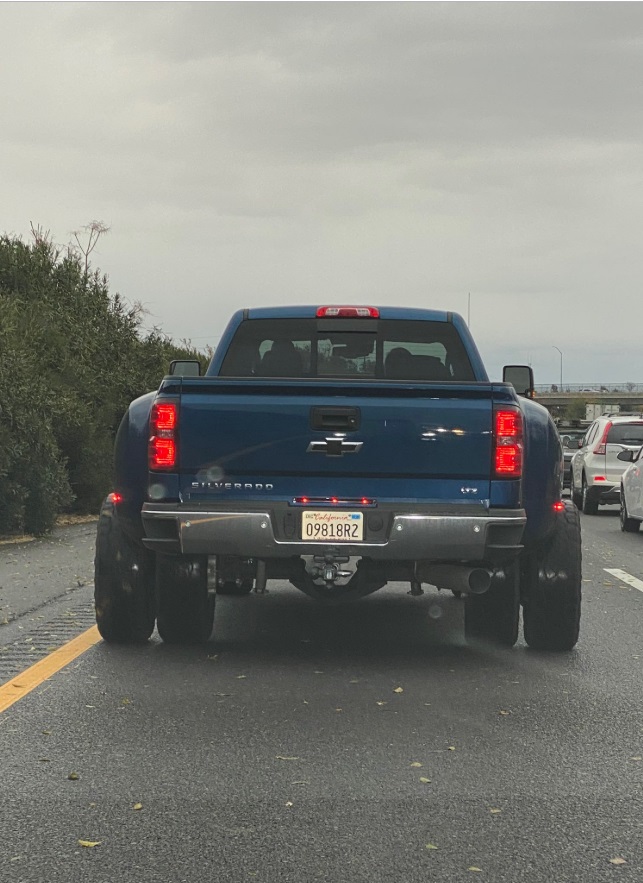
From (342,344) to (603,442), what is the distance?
56.3 ft

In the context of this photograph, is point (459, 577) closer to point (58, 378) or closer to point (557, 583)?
point (557, 583)

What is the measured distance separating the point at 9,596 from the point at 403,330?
402 centimetres

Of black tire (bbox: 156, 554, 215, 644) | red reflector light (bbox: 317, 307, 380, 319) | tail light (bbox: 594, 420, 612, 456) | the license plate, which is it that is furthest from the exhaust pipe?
tail light (bbox: 594, 420, 612, 456)

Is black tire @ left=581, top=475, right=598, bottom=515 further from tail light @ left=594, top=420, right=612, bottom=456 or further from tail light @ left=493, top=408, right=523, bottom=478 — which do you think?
tail light @ left=493, top=408, right=523, bottom=478

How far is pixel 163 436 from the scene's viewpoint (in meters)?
7.10

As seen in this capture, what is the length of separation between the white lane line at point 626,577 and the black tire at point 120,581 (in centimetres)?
546

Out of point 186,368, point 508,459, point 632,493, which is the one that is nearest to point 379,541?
point 508,459

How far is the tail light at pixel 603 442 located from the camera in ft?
83.4

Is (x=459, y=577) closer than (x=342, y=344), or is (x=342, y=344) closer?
(x=459, y=577)

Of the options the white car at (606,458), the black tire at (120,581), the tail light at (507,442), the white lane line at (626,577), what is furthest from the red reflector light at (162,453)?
the white car at (606,458)

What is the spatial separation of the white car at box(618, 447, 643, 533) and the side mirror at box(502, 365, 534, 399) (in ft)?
33.0

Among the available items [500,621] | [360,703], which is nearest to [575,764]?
[360,703]

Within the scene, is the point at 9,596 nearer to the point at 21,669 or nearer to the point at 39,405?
the point at 21,669

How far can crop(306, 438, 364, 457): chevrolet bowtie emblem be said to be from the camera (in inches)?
278
